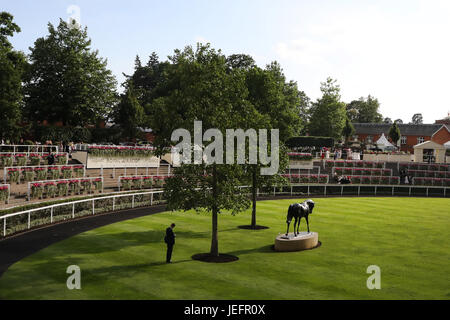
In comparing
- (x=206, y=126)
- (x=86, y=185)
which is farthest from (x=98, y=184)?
(x=206, y=126)

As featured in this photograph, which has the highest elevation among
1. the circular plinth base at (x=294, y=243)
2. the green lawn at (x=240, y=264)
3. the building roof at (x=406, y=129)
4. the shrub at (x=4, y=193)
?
the building roof at (x=406, y=129)

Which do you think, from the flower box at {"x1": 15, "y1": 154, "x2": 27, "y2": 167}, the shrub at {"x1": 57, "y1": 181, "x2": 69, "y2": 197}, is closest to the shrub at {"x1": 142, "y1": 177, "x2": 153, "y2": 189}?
the shrub at {"x1": 57, "y1": 181, "x2": 69, "y2": 197}

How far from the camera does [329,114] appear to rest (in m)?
92.7

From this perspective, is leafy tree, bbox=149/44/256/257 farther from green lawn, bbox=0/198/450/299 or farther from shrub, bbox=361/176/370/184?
shrub, bbox=361/176/370/184

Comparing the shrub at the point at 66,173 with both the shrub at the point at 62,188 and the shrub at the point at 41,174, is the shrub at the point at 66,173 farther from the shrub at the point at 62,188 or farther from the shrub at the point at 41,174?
the shrub at the point at 62,188

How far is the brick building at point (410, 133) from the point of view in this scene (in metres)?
104

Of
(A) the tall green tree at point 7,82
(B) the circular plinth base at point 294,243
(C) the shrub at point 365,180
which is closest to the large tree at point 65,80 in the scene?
(A) the tall green tree at point 7,82

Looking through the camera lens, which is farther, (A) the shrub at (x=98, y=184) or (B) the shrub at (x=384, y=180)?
(B) the shrub at (x=384, y=180)

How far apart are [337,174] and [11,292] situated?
1675 inches

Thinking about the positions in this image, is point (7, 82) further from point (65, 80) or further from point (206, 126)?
point (206, 126)

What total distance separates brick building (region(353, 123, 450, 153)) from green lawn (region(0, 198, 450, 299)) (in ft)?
275

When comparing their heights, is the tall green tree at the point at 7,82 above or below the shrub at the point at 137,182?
above

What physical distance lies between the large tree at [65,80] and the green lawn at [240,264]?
33832mm
